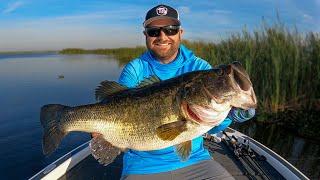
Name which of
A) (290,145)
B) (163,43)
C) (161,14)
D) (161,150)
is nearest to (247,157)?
(161,150)

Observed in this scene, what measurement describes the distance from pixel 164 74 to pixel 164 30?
435mm

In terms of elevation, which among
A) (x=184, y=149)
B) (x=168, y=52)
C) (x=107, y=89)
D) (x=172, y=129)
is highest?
(x=168, y=52)

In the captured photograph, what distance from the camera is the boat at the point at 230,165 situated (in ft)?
13.8

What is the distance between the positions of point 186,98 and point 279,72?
23.3 ft

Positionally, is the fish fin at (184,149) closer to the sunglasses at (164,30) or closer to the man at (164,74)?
the man at (164,74)

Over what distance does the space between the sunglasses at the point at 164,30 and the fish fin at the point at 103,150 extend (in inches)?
46.5

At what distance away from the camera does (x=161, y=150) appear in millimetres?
3576

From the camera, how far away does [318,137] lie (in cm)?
806

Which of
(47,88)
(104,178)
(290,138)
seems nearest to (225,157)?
(104,178)

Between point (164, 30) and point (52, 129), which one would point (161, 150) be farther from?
point (164, 30)

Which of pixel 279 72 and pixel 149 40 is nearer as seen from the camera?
pixel 149 40

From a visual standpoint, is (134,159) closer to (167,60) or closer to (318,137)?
(167,60)

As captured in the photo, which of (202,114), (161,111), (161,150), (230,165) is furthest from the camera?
(230,165)

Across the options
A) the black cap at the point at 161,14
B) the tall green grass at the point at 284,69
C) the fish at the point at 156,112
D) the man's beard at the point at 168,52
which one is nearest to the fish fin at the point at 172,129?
the fish at the point at 156,112
